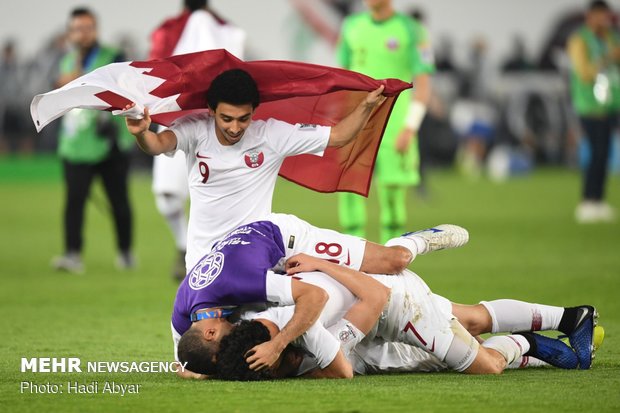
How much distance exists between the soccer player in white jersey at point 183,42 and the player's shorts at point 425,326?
449 cm

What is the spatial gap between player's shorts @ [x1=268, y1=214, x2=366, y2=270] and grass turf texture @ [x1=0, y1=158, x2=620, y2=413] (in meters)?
0.75

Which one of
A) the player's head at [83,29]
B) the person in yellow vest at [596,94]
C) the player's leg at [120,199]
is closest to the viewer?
the player's head at [83,29]

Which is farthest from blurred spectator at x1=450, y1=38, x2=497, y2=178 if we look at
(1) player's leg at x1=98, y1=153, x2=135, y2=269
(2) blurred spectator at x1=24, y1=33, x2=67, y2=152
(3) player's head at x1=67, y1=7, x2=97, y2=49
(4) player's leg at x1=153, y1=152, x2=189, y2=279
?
(4) player's leg at x1=153, y1=152, x2=189, y2=279

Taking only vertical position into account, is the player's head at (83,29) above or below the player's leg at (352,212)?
above

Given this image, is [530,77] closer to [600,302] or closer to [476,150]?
[476,150]

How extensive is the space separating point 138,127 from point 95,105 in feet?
1.01

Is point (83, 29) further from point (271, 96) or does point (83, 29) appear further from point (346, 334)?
point (346, 334)

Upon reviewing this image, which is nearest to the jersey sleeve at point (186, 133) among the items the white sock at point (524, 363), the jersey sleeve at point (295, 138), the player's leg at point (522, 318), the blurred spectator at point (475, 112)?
the jersey sleeve at point (295, 138)

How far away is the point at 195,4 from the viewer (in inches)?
425

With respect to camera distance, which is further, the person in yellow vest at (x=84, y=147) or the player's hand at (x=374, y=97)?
the person in yellow vest at (x=84, y=147)

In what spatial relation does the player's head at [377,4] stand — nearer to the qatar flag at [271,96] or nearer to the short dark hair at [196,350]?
the qatar flag at [271,96]

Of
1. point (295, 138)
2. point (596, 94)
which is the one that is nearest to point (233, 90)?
point (295, 138)

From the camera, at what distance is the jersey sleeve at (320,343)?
6137mm

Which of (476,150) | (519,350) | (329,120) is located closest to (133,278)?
(329,120)
